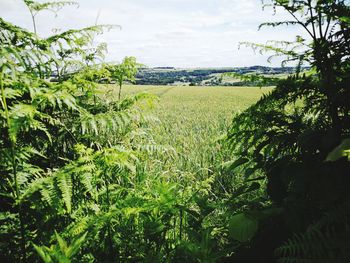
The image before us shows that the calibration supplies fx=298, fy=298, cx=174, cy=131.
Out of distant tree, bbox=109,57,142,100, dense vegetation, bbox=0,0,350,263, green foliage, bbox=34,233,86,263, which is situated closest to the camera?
green foliage, bbox=34,233,86,263

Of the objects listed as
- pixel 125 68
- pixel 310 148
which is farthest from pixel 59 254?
pixel 125 68

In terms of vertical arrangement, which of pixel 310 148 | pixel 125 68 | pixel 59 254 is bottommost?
pixel 59 254

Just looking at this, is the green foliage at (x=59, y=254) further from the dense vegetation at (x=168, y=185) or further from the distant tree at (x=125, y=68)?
the distant tree at (x=125, y=68)

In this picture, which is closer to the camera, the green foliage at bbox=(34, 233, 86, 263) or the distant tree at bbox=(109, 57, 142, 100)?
the green foliage at bbox=(34, 233, 86, 263)

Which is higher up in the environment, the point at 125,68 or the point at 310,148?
the point at 125,68

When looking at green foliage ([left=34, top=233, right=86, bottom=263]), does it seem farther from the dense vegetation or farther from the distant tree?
the distant tree

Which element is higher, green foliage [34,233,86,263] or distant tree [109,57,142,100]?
distant tree [109,57,142,100]

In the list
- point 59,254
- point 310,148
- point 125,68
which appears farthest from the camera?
point 125,68

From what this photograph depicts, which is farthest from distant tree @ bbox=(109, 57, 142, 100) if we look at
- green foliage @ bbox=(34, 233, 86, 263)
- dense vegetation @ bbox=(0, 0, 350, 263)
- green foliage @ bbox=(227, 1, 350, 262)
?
green foliage @ bbox=(34, 233, 86, 263)

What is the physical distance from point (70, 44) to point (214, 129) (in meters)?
6.47

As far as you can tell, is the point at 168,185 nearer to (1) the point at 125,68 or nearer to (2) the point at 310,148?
(2) the point at 310,148

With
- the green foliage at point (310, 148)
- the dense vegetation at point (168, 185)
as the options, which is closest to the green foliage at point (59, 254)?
the dense vegetation at point (168, 185)

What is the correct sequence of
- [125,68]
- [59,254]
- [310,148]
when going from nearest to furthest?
[59,254]
[310,148]
[125,68]

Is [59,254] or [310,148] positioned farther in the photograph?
[310,148]
